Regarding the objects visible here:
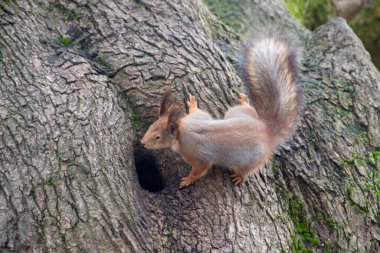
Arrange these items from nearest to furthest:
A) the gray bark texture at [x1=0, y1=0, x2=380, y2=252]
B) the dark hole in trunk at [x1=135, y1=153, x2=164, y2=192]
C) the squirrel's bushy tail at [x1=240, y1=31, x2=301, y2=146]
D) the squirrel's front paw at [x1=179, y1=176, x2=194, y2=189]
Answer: the gray bark texture at [x1=0, y1=0, x2=380, y2=252]
the squirrel's front paw at [x1=179, y1=176, x2=194, y2=189]
the dark hole in trunk at [x1=135, y1=153, x2=164, y2=192]
the squirrel's bushy tail at [x1=240, y1=31, x2=301, y2=146]

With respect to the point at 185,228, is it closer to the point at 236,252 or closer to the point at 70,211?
the point at 236,252

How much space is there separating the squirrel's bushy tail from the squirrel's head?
72 centimetres

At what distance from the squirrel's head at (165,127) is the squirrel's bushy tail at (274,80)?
2.35 ft

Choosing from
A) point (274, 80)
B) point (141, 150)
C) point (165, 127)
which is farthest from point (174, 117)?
point (274, 80)

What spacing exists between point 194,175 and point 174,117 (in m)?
0.45

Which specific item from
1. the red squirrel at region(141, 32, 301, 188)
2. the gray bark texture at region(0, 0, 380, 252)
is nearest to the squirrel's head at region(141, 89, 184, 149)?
the red squirrel at region(141, 32, 301, 188)

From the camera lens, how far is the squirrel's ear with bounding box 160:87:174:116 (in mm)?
3463

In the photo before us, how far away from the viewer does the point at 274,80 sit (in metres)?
3.94

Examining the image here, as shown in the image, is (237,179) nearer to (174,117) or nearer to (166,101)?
(174,117)

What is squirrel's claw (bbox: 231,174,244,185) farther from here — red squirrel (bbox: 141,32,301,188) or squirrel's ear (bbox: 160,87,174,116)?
squirrel's ear (bbox: 160,87,174,116)

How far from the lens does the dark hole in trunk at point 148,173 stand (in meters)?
3.62

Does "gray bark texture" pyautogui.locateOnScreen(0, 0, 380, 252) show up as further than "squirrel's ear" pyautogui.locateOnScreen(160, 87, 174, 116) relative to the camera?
No

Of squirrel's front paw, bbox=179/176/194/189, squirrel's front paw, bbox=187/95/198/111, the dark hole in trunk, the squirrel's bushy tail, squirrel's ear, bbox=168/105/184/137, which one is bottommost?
the dark hole in trunk

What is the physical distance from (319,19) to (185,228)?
5.48m
